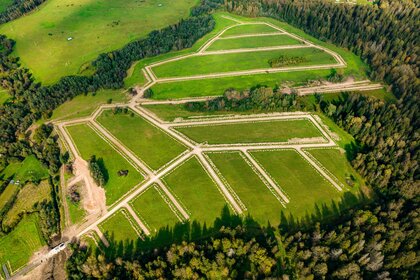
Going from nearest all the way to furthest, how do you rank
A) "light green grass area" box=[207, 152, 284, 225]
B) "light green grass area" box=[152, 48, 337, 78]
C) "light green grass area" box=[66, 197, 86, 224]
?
1. "light green grass area" box=[207, 152, 284, 225]
2. "light green grass area" box=[66, 197, 86, 224]
3. "light green grass area" box=[152, 48, 337, 78]

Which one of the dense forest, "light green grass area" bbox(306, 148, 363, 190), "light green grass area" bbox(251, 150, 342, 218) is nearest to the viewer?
the dense forest

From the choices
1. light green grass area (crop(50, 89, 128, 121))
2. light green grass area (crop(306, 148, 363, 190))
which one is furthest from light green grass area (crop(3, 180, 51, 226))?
light green grass area (crop(306, 148, 363, 190))

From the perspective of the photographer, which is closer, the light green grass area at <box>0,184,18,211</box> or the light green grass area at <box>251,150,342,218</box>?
the light green grass area at <box>251,150,342,218</box>

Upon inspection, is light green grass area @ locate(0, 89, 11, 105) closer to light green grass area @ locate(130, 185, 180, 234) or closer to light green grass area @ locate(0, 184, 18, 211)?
light green grass area @ locate(0, 184, 18, 211)

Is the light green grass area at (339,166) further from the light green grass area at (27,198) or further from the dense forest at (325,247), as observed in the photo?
the light green grass area at (27,198)

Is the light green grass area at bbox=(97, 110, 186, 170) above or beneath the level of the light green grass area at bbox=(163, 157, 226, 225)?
above

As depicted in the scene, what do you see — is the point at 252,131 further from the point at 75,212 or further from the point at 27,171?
the point at 27,171
